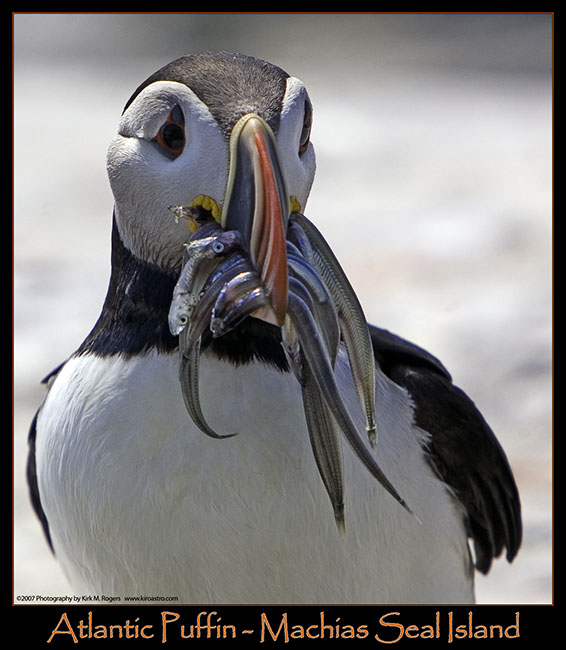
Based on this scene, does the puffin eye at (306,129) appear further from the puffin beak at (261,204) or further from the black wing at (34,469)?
the black wing at (34,469)

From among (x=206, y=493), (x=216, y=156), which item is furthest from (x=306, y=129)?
(x=206, y=493)

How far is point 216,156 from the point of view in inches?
80.9

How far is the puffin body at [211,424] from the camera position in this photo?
208cm

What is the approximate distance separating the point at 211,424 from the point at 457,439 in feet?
2.77

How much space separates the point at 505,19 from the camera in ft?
31.4

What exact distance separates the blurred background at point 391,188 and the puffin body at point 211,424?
1.74 meters

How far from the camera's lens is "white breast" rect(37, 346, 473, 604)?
7.62ft

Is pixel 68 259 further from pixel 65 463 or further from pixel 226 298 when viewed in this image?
pixel 226 298

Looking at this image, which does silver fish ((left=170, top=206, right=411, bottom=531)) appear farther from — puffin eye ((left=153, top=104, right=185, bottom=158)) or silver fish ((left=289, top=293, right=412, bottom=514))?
puffin eye ((left=153, top=104, right=185, bottom=158))

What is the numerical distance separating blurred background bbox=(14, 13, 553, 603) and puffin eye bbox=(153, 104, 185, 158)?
240cm

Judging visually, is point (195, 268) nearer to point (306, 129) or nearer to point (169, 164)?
point (169, 164)

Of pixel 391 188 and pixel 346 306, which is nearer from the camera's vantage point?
pixel 346 306

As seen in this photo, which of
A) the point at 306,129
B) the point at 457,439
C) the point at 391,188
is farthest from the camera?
the point at 391,188

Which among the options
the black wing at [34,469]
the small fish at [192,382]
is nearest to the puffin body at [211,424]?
the small fish at [192,382]
